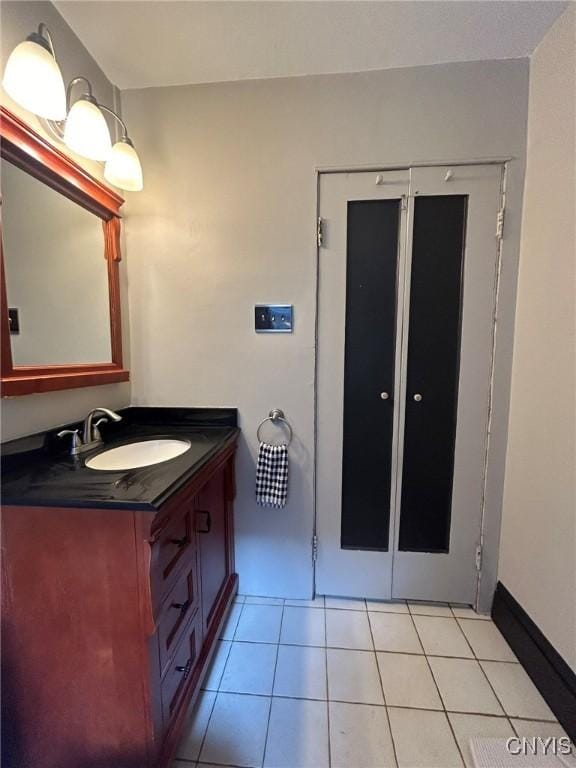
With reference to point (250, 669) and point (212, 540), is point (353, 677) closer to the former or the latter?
point (250, 669)

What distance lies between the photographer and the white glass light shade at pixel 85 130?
107 centimetres

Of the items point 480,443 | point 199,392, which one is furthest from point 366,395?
point 199,392

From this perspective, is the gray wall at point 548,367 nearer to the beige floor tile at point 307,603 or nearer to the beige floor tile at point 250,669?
the beige floor tile at point 307,603

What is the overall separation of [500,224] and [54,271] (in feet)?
5.87

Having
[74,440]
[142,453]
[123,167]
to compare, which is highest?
[123,167]

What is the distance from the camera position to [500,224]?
1.37m

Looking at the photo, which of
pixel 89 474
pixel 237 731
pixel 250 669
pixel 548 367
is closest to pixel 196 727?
pixel 237 731

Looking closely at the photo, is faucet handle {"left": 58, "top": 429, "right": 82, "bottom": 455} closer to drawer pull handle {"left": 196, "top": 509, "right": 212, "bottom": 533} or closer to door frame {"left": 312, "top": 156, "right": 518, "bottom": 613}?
drawer pull handle {"left": 196, "top": 509, "right": 212, "bottom": 533}

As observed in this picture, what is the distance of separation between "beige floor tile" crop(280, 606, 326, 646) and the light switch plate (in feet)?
4.40

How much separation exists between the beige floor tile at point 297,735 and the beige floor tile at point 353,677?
0.09m

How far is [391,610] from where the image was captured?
154cm

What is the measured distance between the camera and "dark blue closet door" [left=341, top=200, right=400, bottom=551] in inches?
56.5

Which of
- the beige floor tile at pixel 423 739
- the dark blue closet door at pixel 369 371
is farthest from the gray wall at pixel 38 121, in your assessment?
the beige floor tile at pixel 423 739

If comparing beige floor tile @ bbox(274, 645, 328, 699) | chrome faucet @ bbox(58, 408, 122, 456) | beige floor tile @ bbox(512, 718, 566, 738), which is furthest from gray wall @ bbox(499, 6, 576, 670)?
chrome faucet @ bbox(58, 408, 122, 456)
